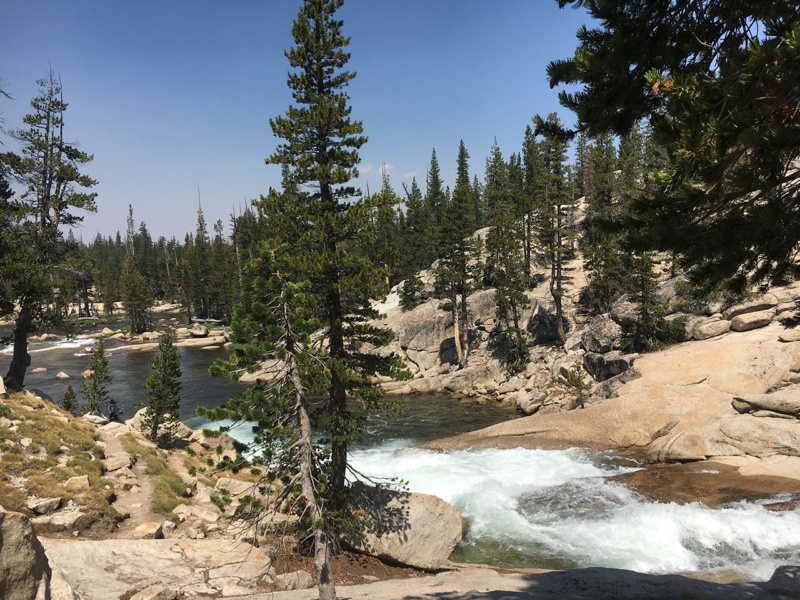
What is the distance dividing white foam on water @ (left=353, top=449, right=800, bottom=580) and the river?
1.2 inches

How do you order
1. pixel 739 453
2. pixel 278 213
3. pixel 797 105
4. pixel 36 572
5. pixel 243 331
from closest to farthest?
pixel 797 105 < pixel 36 572 < pixel 243 331 < pixel 278 213 < pixel 739 453

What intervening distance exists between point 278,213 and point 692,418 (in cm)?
2084

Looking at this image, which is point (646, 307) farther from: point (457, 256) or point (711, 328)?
point (457, 256)

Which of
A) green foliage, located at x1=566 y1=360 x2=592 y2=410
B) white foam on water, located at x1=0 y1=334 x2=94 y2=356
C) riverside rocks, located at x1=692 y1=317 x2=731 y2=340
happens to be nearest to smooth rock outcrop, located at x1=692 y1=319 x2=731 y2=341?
riverside rocks, located at x1=692 y1=317 x2=731 y2=340

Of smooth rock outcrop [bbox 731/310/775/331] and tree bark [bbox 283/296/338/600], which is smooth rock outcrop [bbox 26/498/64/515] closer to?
tree bark [bbox 283/296/338/600]

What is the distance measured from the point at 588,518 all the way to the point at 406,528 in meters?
6.46

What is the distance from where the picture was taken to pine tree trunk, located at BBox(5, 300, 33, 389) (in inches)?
835

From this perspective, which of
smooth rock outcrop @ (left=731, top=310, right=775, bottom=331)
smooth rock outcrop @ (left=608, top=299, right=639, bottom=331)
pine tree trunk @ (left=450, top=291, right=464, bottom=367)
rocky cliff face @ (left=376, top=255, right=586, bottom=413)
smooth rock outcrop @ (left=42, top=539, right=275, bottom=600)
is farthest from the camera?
pine tree trunk @ (left=450, top=291, right=464, bottom=367)

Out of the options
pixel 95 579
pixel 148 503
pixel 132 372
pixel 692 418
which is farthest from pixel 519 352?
pixel 132 372

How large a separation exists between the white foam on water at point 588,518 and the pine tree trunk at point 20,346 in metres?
17.9

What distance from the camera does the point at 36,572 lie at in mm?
6527

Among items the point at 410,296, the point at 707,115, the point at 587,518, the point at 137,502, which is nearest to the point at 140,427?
the point at 137,502

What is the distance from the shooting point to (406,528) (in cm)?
1386

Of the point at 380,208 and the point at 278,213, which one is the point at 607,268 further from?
the point at 278,213
